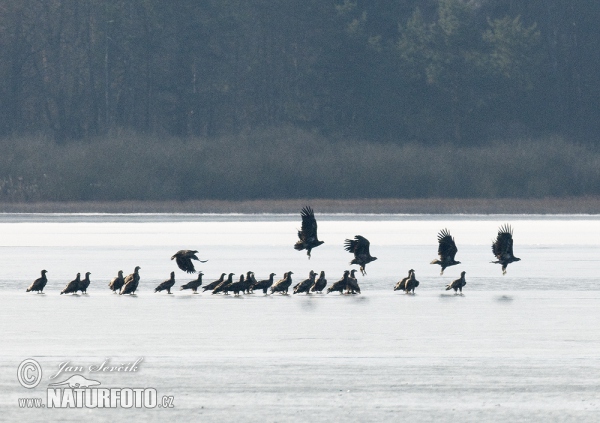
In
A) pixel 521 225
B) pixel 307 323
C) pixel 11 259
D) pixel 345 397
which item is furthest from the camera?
pixel 521 225

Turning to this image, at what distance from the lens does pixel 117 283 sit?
19.7 meters

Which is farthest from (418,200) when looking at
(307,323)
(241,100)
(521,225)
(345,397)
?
(345,397)

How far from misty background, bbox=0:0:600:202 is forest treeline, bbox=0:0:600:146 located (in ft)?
0.26

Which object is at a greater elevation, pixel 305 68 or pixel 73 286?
pixel 305 68

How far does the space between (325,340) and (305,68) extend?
56.3 m

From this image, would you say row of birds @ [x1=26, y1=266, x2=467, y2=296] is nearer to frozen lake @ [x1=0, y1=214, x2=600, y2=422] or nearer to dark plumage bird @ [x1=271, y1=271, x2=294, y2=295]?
dark plumage bird @ [x1=271, y1=271, x2=294, y2=295]

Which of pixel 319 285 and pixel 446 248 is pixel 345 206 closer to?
pixel 446 248

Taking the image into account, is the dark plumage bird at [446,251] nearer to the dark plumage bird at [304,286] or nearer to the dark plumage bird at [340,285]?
the dark plumage bird at [340,285]

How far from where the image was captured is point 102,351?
13.4m

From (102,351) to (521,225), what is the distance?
29115 mm

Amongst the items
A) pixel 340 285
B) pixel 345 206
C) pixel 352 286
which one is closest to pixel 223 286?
pixel 340 285

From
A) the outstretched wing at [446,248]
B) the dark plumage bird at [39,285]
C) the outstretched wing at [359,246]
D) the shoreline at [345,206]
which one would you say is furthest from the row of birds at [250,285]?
the shoreline at [345,206]

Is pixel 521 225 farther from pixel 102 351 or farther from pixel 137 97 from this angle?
pixel 137 97

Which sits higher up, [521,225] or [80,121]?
[80,121]
